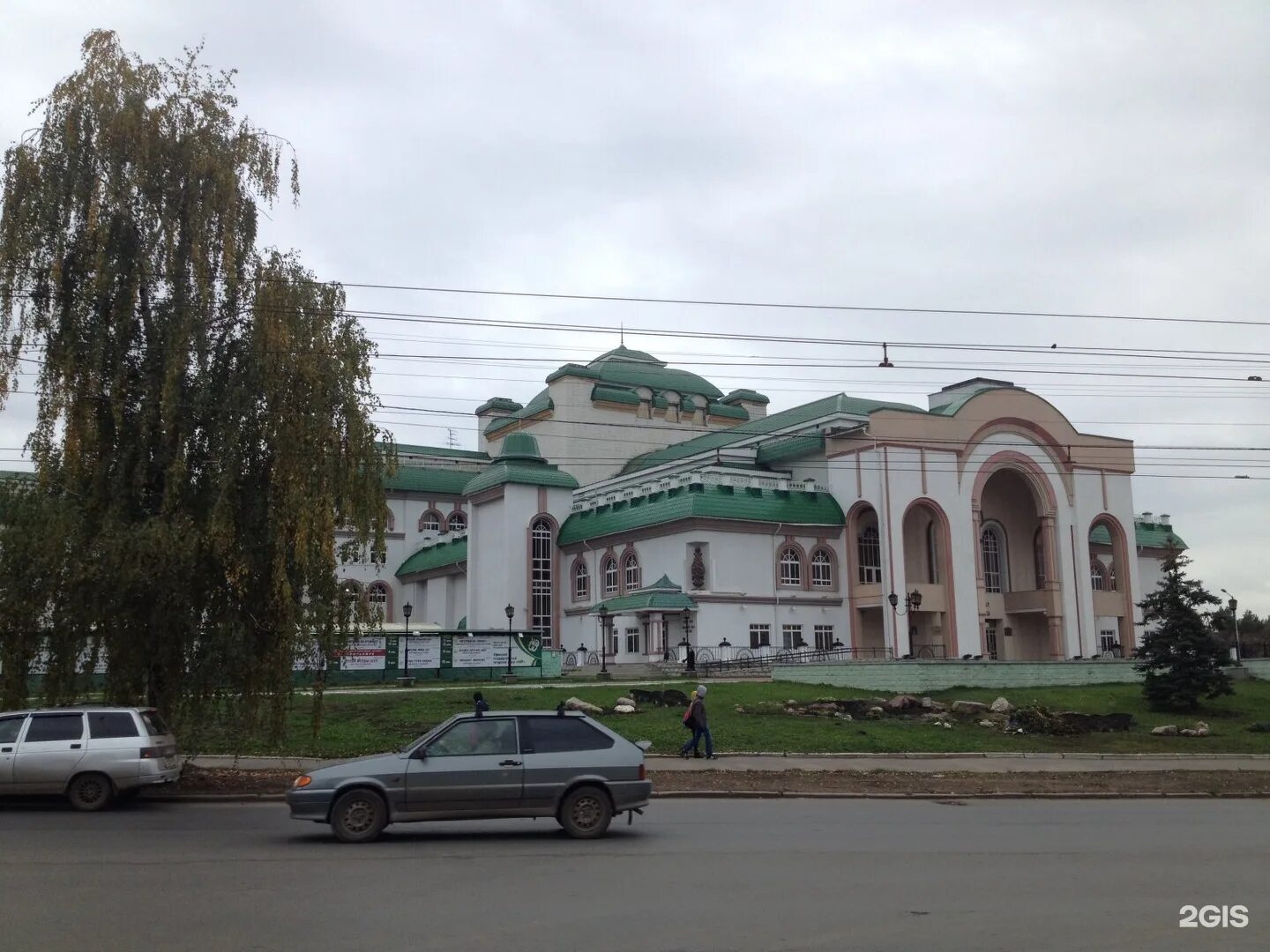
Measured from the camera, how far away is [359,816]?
13.4 meters

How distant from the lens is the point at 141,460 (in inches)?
703

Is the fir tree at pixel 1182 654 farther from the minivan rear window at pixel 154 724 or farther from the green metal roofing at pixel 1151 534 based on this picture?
the green metal roofing at pixel 1151 534

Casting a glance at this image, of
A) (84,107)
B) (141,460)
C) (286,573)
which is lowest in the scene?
(286,573)

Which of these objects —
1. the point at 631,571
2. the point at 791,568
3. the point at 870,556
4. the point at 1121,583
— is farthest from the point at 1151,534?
the point at 631,571

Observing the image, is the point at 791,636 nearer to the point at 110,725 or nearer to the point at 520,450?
the point at 520,450

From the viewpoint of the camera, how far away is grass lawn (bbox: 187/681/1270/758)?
989 inches

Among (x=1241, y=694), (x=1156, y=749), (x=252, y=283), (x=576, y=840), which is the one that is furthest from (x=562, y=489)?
(x=576, y=840)

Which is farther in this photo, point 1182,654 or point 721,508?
point 721,508

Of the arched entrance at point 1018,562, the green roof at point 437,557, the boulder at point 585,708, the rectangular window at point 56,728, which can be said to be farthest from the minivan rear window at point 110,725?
the green roof at point 437,557

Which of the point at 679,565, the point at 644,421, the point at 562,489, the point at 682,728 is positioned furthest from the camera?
the point at 644,421

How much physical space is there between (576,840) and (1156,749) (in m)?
19.0

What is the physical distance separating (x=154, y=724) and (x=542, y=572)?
43.7m

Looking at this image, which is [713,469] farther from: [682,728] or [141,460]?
[141,460]

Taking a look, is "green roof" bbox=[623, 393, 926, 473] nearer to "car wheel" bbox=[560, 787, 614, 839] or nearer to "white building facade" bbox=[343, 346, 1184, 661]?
"white building facade" bbox=[343, 346, 1184, 661]
